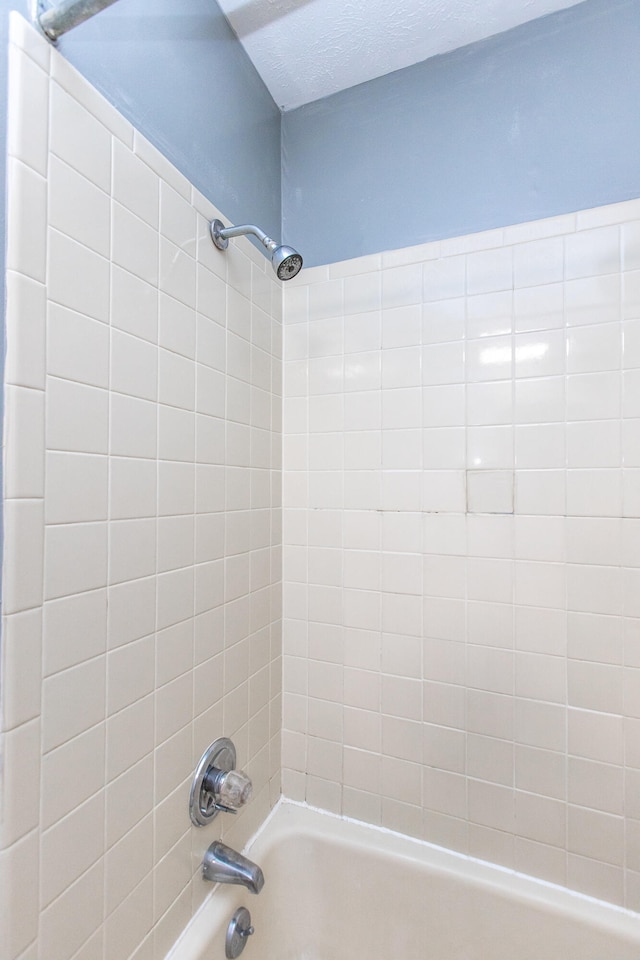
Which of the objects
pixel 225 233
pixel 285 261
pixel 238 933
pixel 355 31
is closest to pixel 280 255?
pixel 285 261

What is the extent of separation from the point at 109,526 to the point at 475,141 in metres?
1.26

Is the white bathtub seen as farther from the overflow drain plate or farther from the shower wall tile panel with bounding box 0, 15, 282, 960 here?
the shower wall tile panel with bounding box 0, 15, 282, 960

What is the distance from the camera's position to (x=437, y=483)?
1.12m

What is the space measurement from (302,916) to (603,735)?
2.90 feet

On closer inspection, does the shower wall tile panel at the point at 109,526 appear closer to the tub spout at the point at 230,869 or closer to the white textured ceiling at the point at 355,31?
the tub spout at the point at 230,869

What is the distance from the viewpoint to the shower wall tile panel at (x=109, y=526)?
1.93 ft

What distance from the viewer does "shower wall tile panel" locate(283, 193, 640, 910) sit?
982mm

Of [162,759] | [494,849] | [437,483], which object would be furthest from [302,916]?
[437,483]

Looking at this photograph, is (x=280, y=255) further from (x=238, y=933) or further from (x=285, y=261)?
(x=238, y=933)

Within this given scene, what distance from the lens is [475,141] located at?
1.12 meters

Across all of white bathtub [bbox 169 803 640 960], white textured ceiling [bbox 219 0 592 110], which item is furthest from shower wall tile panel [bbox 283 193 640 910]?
white textured ceiling [bbox 219 0 592 110]

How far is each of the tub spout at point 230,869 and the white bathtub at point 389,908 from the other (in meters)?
0.08

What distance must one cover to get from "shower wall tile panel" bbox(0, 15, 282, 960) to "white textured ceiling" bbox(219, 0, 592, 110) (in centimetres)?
52

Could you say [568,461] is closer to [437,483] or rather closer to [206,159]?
[437,483]
